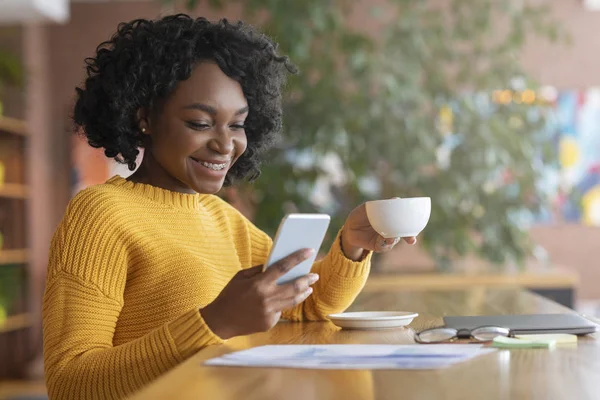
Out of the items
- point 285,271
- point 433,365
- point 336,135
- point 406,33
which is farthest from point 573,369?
point 406,33

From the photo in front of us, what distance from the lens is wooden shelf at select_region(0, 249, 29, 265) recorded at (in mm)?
6164

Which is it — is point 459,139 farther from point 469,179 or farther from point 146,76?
point 146,76

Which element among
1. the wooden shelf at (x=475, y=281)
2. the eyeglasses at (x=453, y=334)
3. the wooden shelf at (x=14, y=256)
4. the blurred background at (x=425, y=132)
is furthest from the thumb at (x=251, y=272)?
the wooden shelf at (x=14, y=256)

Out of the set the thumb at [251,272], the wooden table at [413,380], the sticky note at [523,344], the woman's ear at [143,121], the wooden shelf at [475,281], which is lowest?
the wooden shelf at [475,281]

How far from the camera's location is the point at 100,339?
1355 millimetres

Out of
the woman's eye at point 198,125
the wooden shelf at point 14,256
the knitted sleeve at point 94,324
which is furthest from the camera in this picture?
the wooden shelf at point 14,256

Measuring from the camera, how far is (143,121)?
5.41ft

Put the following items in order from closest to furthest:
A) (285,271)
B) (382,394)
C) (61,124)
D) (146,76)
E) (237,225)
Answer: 1. (382,394)
2. (285,271)
3. (146,76)
4. (237,225)
5. (61,124)

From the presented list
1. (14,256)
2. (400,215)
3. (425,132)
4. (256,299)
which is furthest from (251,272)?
(14,256)

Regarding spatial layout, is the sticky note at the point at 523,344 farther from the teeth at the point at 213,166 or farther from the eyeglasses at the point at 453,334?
the teeth at the point at 213,166

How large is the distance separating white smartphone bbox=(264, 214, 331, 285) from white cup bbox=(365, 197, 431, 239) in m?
0.21

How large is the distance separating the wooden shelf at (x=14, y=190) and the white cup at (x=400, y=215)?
4.87 meters

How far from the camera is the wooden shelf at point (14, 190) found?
6.05 meters

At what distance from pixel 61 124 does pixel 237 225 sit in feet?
17.6
